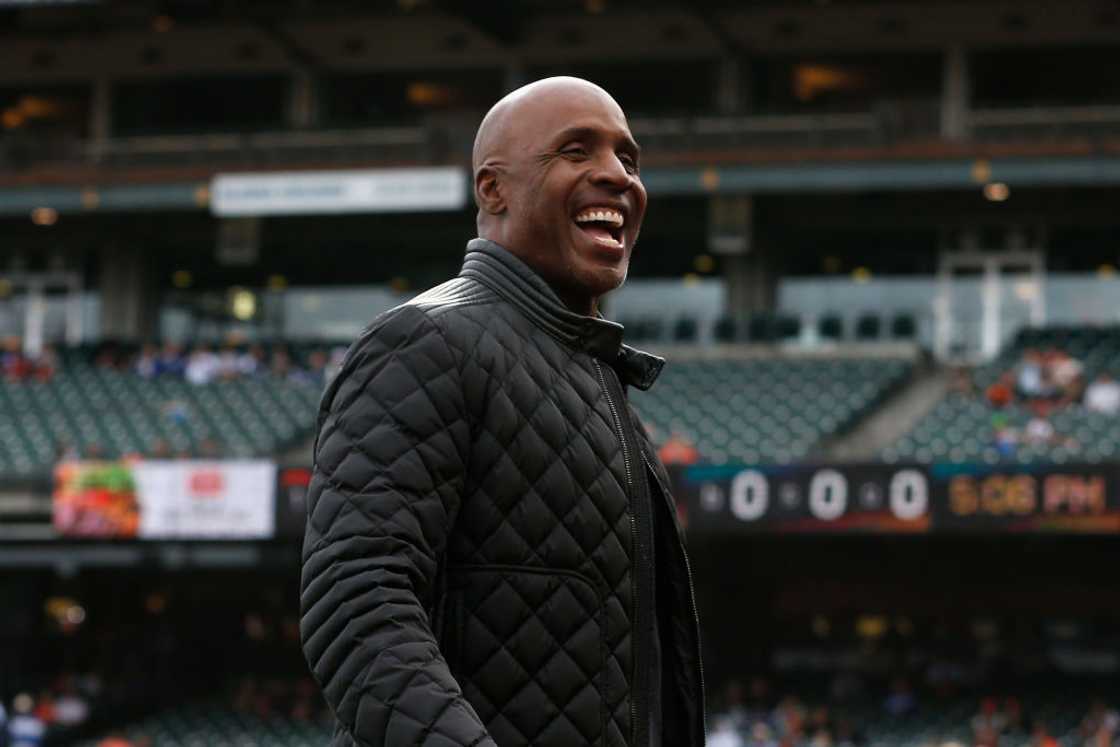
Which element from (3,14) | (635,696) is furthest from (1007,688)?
(635,696)

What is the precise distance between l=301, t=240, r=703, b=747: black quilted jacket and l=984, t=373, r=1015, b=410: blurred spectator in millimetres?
24051

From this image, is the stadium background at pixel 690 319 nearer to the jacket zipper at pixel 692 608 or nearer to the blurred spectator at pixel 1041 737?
the blurred spectator at pixel 1041 737

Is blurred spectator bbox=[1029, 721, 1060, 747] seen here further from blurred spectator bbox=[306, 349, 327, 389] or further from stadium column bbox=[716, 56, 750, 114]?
stadium column bbox=[716, 56, 750, 114]

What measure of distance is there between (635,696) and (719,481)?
2113 cm

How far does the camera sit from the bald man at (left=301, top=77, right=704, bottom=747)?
9.21 feet

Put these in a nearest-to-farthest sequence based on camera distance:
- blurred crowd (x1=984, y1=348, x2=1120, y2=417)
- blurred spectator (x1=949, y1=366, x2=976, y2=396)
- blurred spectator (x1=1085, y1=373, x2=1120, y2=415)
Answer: blurred spectator (x1=1085, y1=373, x2=1120, y2=415) < blurred crowd (x1=984, y1=348, x2=1120, y2=417) < blurred spectator (x1=949, y1=366, x2=976, y2=396)

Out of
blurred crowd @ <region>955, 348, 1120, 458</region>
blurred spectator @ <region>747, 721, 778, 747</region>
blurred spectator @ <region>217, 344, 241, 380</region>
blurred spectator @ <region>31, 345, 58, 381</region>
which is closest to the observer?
blurred spectator @ <region>747, 721, 778, 747</region>

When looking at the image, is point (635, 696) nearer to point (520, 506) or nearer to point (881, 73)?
point (520, 506)

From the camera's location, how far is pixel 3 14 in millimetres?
35562

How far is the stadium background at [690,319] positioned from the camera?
25.4 meters

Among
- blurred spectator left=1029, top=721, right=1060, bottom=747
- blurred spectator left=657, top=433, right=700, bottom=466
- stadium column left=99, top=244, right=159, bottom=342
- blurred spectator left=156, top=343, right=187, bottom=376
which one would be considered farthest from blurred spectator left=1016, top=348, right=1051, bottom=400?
stadium column left=99, top=244, right=159, bottom=342

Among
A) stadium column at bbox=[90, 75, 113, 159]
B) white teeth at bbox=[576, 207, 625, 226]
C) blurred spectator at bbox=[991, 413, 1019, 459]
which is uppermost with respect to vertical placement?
stadium column at bbox=[90, 75, 113, 159]

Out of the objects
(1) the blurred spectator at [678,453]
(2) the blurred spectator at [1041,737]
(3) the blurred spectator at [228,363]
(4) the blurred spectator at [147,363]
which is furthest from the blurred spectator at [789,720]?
(4) the blurred spectator at [147,363]

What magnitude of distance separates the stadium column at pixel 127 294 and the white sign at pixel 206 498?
9.73 metres
